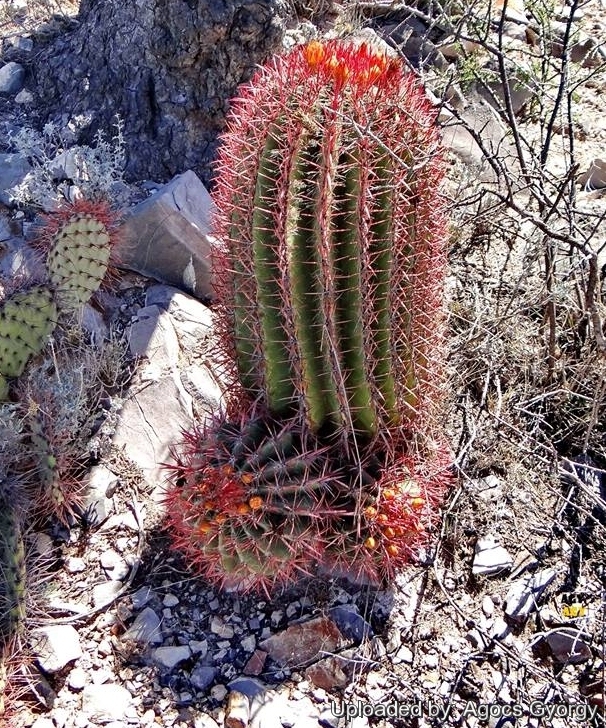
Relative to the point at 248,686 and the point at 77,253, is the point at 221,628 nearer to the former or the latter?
the point at 248,686

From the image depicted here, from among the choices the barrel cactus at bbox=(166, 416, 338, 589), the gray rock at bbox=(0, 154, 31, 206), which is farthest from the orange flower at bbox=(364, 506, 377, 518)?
the gray rock at bbox=(0, 154, 31, 206)

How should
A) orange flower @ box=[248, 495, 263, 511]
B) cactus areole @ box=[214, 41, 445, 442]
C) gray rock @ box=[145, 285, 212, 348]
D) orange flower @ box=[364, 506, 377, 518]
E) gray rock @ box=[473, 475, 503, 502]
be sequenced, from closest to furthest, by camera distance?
cactus areole @ box=[214, 41, 445, 442]
orange flower @ box=[248, 495, 263, 511]
orange flower @ box=[364, 506, 377, 518]
gray rock @ box=[473, 475, 503, 502]
gray rock @ box=[145, 285, 212, 348]

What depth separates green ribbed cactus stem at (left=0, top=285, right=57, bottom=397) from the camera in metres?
2.52

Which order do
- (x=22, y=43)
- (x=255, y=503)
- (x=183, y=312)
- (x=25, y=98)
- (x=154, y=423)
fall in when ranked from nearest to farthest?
(x=255, y=503), (x=154, y=423), (x=183, y=312), (x=25, y=98), (x=22, y=43)

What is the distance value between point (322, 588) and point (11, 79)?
9.68 feet

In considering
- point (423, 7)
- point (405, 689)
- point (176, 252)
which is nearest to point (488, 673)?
point (405, 689)

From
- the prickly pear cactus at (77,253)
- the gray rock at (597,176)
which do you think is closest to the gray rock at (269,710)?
the prickly pear cactus at (77,253)

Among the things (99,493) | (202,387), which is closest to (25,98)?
(202,387)

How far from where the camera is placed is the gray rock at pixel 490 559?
232cm

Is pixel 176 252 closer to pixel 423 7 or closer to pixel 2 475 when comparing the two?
pixel 2 475

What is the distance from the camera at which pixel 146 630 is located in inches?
84.0

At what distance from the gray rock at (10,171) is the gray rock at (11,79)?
57cm

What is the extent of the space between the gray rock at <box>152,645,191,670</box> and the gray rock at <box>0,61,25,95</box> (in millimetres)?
2852

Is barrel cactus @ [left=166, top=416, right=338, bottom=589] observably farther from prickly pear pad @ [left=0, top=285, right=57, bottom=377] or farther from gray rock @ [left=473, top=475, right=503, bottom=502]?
prickly pear pad @ [left=0, top=285, right=57, bottom=377]
